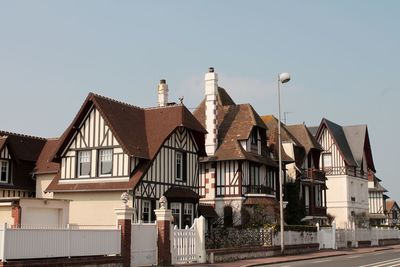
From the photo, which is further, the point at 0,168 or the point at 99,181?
the point at 0,168

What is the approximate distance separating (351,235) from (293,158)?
7843 millimetres

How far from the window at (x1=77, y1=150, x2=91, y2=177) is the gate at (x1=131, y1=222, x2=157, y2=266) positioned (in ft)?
39.0

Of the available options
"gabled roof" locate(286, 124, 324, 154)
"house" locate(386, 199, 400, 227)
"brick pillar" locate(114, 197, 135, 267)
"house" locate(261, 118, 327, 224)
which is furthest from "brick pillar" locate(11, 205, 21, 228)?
"house" locate(386, 199, 400, 227)

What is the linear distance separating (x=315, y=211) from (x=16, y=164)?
2641 centimetres

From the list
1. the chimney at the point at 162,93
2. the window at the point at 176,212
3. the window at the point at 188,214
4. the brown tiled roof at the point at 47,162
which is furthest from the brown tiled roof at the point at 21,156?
the window at the point at 188,214

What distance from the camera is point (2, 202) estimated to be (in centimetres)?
2739

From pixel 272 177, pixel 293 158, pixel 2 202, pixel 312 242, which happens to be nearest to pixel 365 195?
pixel 293 158

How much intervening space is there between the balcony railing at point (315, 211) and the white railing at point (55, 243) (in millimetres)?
32416

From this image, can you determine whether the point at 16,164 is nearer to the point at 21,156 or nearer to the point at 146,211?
the point at 21,156

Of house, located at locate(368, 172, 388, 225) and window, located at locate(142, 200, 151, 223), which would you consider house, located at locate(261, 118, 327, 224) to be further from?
house, located at locate(368, 172, 388, 225)

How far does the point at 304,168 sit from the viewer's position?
52.4 metres

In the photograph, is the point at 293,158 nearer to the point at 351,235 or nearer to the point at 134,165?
the point at 351,235

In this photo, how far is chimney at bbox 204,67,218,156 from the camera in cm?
4275

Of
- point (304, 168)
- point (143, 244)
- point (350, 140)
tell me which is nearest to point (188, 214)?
point (143, 244)
